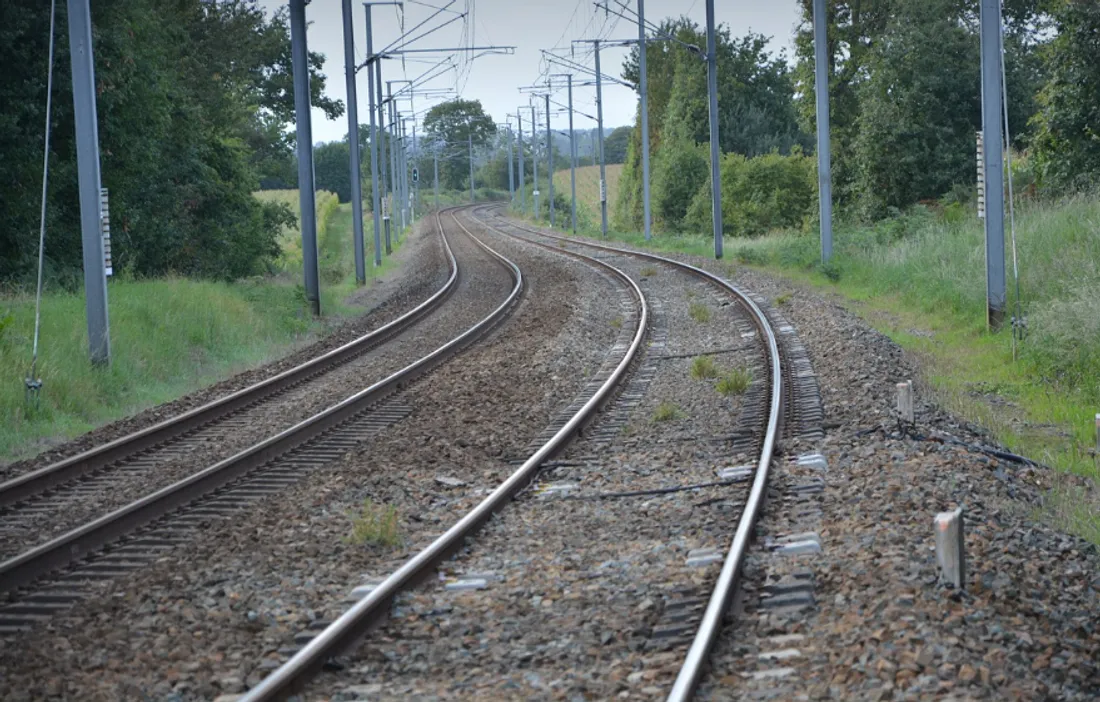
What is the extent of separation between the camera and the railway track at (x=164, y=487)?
7.19 meters

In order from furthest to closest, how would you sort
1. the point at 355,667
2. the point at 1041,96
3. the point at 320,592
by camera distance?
the point at 1041,96 → the point at 320,592 → the point at 355,667

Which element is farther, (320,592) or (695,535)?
(695,535)

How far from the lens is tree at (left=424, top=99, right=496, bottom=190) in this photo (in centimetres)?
15950

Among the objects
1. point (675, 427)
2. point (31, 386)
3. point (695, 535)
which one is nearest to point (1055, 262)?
point (675, 427)

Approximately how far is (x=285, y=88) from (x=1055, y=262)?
3772 centimetres

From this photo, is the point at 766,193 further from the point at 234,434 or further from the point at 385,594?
the point at 385,594

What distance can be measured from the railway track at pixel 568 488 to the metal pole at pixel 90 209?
6398 millimetres

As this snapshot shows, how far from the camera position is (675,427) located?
11266mm

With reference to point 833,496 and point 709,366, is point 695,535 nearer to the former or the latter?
point 833,496

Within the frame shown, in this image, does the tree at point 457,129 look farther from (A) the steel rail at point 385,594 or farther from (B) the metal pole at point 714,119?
(A) the steel rail at point 385,594

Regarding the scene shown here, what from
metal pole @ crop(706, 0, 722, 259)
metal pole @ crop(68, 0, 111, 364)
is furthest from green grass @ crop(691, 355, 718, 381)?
metal pole @ crop(706, 0, 722, 259)

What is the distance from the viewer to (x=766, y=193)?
54250mm

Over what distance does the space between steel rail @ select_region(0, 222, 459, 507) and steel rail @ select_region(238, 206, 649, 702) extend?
12.8 ft

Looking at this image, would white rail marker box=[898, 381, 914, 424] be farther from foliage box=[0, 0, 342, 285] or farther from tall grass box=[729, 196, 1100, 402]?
foliage box=[0, 0, 342, 285]
